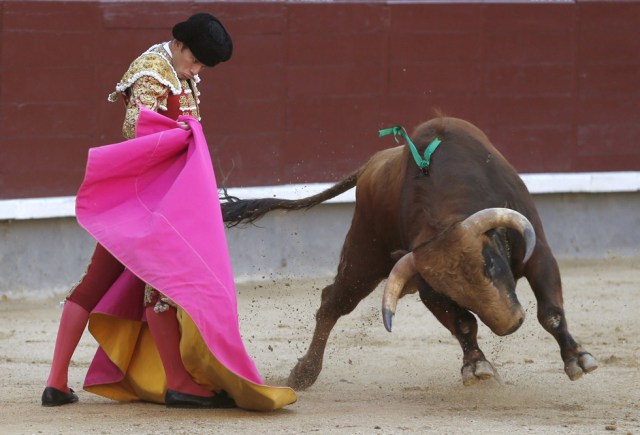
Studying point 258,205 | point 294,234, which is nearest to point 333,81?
point 294,234

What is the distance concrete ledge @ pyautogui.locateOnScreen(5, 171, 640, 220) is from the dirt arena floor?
0.43 m

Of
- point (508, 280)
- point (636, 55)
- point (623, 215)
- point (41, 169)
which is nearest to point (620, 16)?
point (636, 55)

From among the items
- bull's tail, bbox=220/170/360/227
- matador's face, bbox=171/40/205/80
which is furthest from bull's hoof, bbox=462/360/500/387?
matador's face, bbox=171/40/205/80

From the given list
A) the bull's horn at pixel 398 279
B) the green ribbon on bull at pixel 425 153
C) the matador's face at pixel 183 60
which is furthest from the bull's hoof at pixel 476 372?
the matador's face at pixel 183 60

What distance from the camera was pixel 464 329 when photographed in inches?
171

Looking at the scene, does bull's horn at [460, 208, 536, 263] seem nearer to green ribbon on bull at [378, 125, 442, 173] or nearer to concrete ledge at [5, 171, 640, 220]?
green ribbon on bull at [378, 125, 442, 173]

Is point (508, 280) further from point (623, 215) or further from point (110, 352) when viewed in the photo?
point (623, 215)

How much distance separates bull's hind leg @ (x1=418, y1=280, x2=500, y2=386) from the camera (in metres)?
4.15

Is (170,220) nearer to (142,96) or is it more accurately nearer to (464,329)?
(142,96)

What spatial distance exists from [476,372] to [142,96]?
131 centimetres

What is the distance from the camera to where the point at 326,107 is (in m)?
7.27

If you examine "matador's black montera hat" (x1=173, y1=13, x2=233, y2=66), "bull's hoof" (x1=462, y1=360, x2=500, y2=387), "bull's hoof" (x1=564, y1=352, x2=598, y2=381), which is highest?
"matador's black montera hat" (x1=173, y1=13, x2=233, y2=66)

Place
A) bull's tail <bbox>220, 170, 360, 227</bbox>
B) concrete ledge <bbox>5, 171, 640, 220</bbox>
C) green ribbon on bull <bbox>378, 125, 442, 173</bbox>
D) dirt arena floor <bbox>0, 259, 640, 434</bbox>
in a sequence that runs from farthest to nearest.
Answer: concrete ledge <bbox>5, 171, 640, 220</bbox>, bull's tail <bbox>220, 170, 360, 227</bbox>, green ribbon on bull <bbox>378, 125, 442, 173</bbox>, dirt arena floor <bbox>0, 259, 640, 434</bbox>

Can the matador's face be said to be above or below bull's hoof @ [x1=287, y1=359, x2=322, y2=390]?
above
